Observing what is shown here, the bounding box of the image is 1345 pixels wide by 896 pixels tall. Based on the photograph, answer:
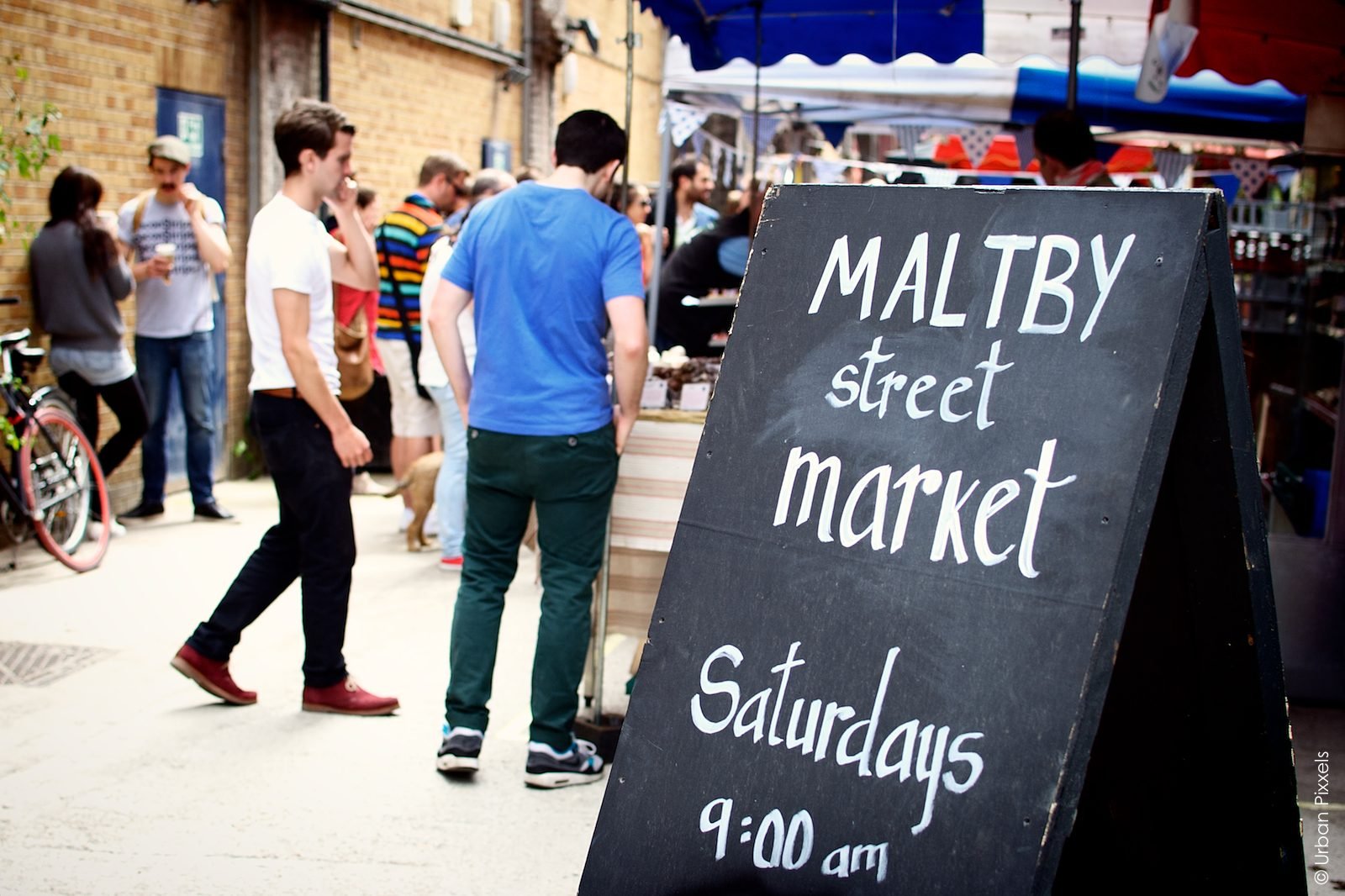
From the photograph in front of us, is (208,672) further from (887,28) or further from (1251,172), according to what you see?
(1251,172)

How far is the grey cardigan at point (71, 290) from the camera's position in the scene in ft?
24.3

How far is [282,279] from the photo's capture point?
4605 mm

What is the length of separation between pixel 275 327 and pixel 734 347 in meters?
2.40

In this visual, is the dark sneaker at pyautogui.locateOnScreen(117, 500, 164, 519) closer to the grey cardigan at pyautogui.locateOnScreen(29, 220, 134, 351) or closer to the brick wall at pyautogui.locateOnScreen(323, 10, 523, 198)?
the grey cardigan at pyautogui.locateOnScreen(29, 220, 134, 351)

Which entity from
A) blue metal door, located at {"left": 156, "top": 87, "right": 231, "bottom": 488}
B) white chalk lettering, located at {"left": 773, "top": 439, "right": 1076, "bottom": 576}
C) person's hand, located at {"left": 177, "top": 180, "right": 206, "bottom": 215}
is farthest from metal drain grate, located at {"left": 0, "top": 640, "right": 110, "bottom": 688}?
white chalk lettering, located at {"left": 773, "top": 439, "right": 1076, "bottom": 576}

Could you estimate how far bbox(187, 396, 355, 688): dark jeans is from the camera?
4773mm

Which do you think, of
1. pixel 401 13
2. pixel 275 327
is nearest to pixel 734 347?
pixel 275 327

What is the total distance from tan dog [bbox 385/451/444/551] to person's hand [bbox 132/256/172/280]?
1.81 meters

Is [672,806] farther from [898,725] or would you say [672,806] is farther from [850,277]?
[850,277]

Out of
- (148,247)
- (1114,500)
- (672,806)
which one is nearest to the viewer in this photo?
(1114,500)

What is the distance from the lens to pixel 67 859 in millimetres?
3840

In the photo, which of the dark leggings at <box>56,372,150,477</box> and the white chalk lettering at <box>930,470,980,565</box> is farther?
the dark leggings at <box>56,372,150,477</box>

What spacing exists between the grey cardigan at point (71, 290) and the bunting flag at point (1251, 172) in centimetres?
927

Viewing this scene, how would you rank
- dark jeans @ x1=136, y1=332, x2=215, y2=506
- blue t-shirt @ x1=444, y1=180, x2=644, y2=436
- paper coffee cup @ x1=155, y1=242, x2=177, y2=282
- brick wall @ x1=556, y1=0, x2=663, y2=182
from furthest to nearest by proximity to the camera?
brick wall @ x1=556, y1=0, x2=663, y2=182
dark jeans @ x1=136, y1=332, x2=215, y2=506
paper coffee cup @ x1=155, y1=242, x2=177, y2=282
blue t-shirt @ x1=444, y1=180, x2=644, y2=436
